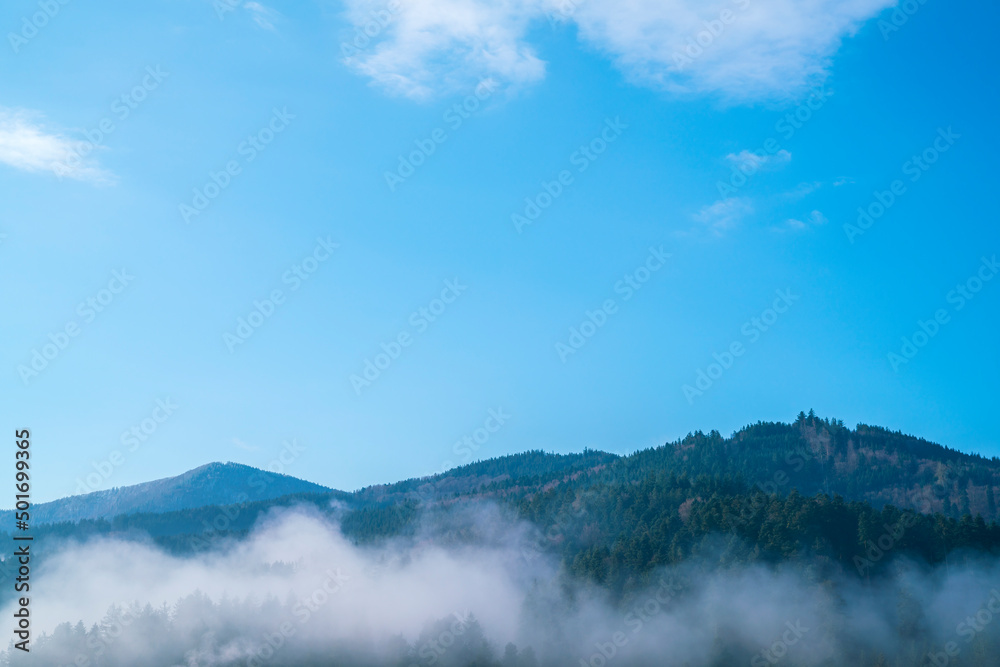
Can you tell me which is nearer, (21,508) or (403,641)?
(21,508)

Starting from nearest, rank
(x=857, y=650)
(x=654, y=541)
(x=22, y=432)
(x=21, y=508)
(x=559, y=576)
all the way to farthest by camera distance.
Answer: (x=22, y=432) < (x=21, y=508) < (x=857, y=650) < (x=654, y=541) < (x=559, y=576)

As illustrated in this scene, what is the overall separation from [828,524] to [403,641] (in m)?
97.5

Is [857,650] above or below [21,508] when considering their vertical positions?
below

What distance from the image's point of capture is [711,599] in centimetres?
16600

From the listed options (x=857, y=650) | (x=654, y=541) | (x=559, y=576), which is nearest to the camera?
(x=857, y=650)

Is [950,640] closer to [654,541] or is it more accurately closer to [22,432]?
[654,541]

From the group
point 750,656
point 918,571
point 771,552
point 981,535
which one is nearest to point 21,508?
point 750,656

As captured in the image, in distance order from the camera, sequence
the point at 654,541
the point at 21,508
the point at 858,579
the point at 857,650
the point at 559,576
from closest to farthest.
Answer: the point at 21,508 → the point at 857,650 → the point at 858,579 → the point at 654,541 → the point at 559,576

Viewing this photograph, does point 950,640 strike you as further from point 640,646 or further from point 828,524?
point 640,646

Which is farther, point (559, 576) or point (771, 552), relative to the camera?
point (559, 576)

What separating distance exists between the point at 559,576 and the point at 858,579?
219 feet

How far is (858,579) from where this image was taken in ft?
531

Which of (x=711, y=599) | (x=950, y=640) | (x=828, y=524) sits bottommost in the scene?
(x=950, y=640)

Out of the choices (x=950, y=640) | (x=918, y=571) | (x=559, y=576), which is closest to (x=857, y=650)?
(x=950, y=640)
